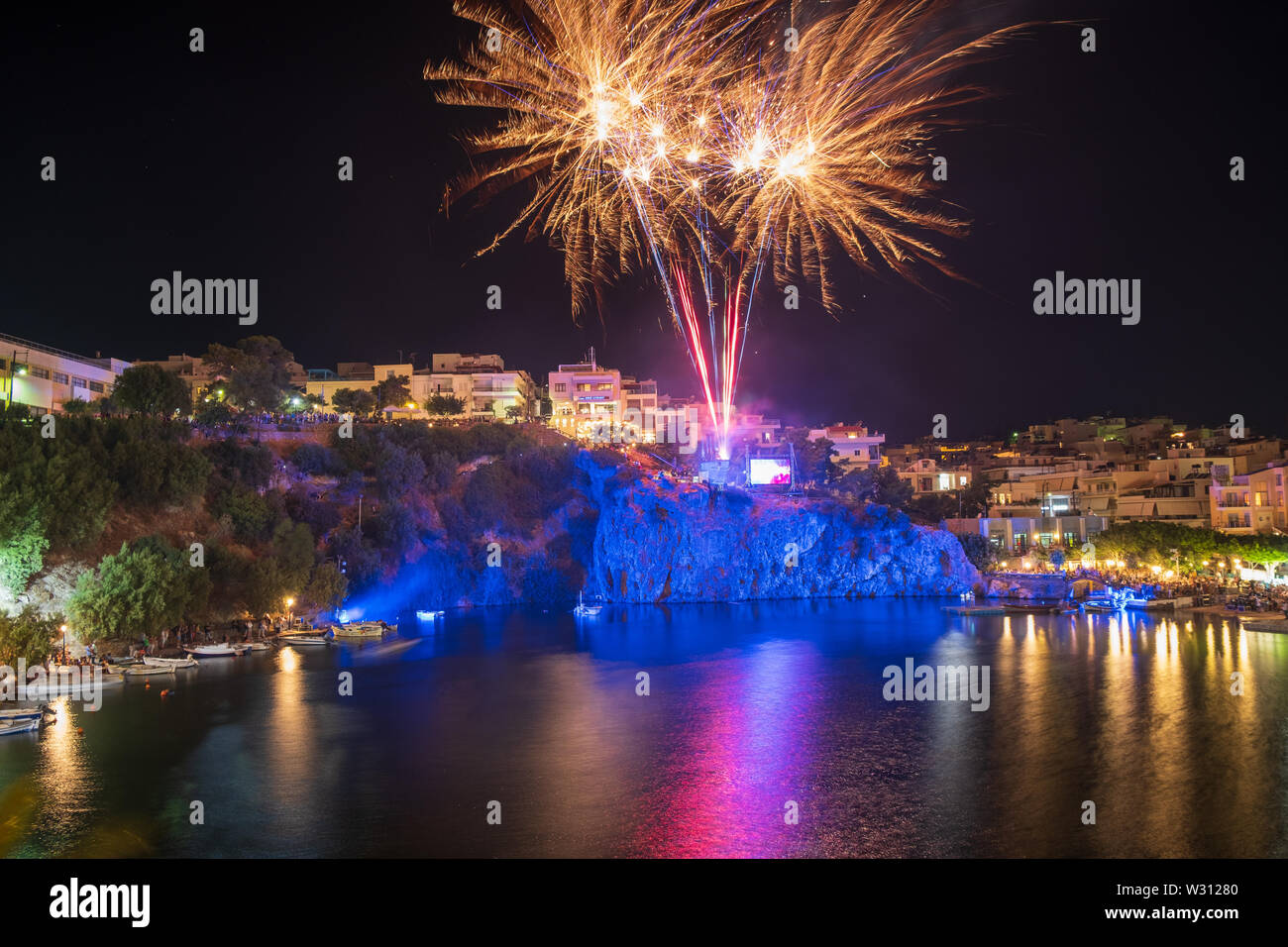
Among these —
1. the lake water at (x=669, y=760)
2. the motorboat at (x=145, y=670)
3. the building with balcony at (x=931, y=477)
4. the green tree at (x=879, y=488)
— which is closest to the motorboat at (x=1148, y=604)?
the lake water at (x=669, y=760)

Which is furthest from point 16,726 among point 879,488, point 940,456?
point 940,456

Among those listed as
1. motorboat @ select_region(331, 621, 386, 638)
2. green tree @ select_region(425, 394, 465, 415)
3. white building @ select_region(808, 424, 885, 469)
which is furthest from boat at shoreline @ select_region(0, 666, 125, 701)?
white building @ select_region(808, 424, 885, 469)

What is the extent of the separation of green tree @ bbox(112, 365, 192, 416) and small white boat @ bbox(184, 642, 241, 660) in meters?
14.5

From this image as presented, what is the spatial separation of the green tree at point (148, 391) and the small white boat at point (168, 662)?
54.1ft

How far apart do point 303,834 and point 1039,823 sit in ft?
36.2

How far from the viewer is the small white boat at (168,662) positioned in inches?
960

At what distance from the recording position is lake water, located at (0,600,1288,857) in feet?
39.2

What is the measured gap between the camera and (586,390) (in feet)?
212

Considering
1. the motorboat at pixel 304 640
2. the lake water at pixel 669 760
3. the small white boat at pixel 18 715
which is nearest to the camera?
the lake water at pixel 669 760

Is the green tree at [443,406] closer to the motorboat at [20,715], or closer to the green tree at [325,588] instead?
the green tree at [325,588]
